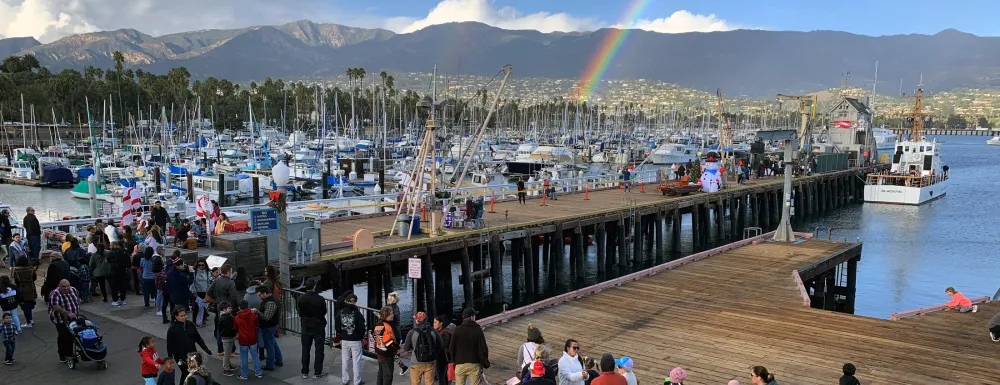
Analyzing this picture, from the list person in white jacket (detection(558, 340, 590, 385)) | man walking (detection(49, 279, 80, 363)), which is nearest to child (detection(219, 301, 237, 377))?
man walking (detection(49, 279, 80, 363))

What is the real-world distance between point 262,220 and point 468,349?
397 inches

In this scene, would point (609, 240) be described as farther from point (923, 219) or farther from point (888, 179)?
point (888, 179)

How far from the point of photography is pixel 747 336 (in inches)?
595

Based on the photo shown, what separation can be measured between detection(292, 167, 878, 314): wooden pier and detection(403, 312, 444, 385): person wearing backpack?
31.5ft

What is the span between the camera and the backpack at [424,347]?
1019 cm

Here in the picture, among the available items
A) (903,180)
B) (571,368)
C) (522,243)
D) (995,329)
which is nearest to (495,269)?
(522,243)

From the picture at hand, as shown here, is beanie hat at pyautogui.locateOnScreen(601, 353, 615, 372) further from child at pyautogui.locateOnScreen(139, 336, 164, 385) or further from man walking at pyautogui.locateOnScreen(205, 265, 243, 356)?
man walking at pyautogui.locateOnScreen(205, 265, 243, 356)

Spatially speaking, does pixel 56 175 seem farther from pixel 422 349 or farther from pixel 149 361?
pixel 422 349

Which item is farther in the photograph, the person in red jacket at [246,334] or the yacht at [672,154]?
the yacht at [672,154]

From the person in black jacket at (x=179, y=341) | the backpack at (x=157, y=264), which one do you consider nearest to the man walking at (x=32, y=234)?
the backpack at (x=157, y=264)

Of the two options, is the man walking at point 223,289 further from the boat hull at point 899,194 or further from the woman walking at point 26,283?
the boat hull at point 899,194

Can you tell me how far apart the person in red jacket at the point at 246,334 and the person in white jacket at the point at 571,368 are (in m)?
4.91

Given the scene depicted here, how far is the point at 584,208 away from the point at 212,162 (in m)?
50.2

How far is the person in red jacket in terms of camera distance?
11062 millimetres
